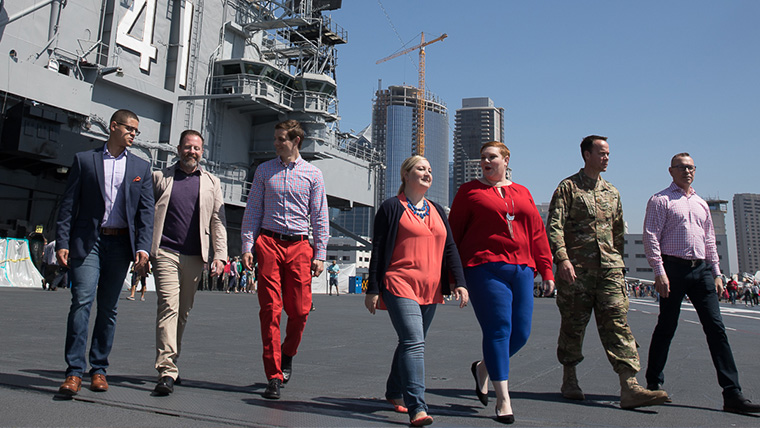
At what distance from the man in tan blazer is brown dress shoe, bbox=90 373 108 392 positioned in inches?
16.7

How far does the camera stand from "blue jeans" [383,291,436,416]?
3270mm

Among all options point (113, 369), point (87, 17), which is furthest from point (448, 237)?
point (87, 17)

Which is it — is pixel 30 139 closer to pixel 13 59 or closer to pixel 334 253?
pixel 13 59

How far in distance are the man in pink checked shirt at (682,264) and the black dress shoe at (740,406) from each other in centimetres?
21

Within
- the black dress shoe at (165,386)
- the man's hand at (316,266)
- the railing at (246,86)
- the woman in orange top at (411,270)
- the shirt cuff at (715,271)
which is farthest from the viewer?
the railing at (246,86)

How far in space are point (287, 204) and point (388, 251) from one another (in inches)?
46.4

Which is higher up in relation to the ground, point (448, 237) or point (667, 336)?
point (448, 237)

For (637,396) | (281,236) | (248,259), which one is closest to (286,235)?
(281,236)

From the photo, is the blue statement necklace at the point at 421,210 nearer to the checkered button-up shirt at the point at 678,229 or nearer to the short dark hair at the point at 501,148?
the short dark hair at the point at 501,148

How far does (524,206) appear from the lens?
386 cm

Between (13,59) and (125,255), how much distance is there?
24113mm

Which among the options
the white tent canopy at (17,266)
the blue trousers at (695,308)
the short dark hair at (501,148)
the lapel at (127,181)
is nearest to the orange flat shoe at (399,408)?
the short dark hair at (501,148)

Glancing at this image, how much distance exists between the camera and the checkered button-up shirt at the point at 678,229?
14.5 feet

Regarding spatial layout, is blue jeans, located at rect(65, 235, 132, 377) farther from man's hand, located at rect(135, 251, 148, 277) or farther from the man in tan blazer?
the man in tan blazer
